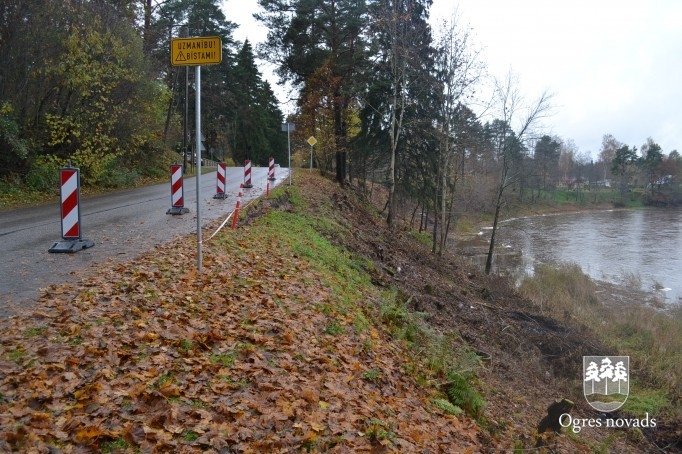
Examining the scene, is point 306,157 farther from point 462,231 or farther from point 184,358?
point 184,358

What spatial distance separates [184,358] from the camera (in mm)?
4629

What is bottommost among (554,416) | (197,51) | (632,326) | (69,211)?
(632,326)

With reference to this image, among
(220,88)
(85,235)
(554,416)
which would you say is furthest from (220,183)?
(220,88)

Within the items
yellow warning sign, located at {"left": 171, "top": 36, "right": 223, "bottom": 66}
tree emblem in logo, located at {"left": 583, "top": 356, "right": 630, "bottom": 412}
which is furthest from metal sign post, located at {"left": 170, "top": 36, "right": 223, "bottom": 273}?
tree emblem in logo, located at {"left": 583, "top": 356, "right": 630, "bottom": 412}

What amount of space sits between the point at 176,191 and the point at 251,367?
28.9ft

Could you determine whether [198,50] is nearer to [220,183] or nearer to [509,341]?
[220,183]

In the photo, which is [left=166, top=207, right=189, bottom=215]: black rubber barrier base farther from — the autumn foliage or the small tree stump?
the small tree stump

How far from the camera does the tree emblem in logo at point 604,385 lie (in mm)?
9500

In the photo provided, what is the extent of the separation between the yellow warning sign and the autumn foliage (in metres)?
3.16

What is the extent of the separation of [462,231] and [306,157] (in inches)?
814

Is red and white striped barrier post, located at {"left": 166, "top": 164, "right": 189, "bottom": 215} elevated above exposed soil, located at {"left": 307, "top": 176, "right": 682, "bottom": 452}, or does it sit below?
above

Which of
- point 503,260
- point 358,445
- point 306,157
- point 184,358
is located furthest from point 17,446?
point 306,157

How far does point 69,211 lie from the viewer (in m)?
7.85

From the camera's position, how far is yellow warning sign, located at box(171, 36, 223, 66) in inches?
256
